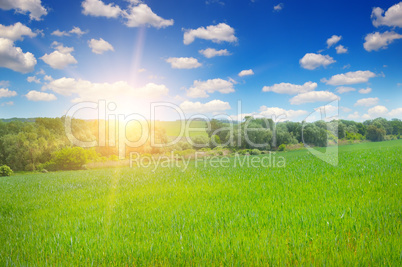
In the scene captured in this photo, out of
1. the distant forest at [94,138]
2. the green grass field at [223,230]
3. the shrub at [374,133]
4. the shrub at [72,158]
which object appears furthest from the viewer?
the shrub at [374,133]

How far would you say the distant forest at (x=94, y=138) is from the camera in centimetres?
3728

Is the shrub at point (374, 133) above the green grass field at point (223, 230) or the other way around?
above

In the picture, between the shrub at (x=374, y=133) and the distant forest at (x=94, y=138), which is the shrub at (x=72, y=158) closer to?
the distant forest at (x=94, y=138)

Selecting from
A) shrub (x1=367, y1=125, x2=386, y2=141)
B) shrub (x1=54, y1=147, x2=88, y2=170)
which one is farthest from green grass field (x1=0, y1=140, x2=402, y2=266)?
shrub (x1=367, y1=125, x2=386, y2=141)

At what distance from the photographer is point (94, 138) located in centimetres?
4791

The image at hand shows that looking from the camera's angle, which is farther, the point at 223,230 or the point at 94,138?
the point at 94,138

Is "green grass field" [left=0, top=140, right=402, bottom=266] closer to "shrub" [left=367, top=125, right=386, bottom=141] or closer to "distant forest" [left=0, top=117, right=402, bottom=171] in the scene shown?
"distant forest" [left=0, top=117, right=402, bottom=171]

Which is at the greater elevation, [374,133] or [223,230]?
[374,133]

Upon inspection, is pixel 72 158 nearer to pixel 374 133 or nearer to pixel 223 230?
pixel 223 230

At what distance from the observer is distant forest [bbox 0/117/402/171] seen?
122ft

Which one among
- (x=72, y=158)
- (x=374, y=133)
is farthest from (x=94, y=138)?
(x=374, y=133)

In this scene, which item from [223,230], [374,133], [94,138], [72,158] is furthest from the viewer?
[374,133]

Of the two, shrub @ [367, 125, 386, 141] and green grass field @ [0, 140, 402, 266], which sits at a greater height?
shrub @ [367, 125, 386, 141]

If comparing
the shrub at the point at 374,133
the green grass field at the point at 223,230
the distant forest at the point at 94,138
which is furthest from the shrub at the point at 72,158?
the shrub at the point at 374,133
